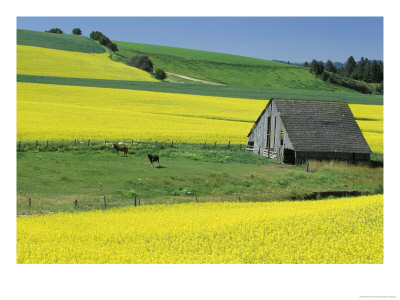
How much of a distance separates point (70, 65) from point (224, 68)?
3470 cm

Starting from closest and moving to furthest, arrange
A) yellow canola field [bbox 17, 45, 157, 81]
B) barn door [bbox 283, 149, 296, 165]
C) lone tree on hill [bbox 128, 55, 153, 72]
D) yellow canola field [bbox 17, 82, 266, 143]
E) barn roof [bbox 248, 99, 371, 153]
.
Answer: barn roof [bbox 248, 99, 371, 153] < barn door [bbox 283, 149, 296, 165] < yellow canola field [bbox 17, 82, 266, 143] < yellow canola field [bbox 17, 45, 157, 81] < lone tree on hill [bbox 128, 55, 153, 72]

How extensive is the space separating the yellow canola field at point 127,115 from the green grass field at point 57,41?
2118 cm

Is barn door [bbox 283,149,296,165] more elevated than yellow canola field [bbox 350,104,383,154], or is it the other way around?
yellow canola field [bbox 350,104,383,154]

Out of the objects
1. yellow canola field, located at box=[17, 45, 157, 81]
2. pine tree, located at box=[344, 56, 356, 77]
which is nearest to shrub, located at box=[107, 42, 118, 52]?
yellow canola field, located at box=[17, 45, 157, 81]

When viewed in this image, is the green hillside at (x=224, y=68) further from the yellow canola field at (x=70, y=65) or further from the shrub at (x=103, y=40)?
the yellow canola field at (x=70, y=65)

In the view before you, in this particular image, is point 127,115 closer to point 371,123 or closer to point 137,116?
point 137,116

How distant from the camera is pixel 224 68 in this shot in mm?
96188

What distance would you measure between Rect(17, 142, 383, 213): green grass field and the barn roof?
1.83 m

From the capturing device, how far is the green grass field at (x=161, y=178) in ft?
63.7

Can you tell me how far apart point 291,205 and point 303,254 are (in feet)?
22.6

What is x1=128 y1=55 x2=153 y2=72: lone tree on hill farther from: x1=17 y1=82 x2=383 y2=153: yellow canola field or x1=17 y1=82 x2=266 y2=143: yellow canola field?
x1=17 y1=82 x2=266 y2=143: yellow canola field

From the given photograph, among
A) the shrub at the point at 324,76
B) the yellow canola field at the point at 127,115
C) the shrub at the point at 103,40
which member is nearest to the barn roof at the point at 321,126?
the yellow canola field at the point at 127,115

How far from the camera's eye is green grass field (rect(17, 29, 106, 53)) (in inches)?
2808
